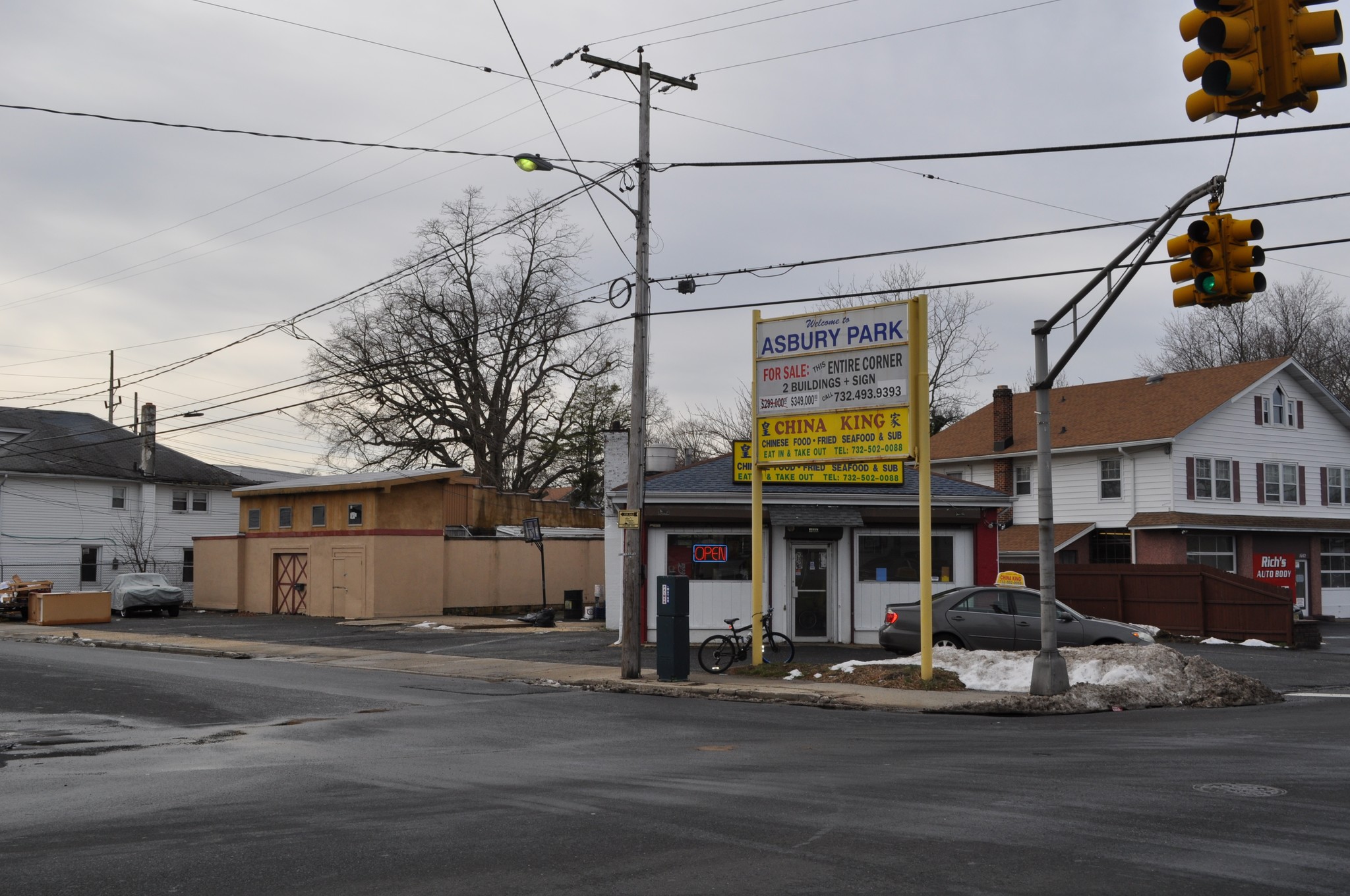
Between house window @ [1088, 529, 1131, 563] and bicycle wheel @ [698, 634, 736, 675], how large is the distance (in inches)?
873

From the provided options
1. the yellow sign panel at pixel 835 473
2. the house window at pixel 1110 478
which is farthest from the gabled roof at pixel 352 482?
the house window at pixel 1110 478

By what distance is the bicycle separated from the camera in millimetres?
20109

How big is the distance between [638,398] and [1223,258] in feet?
33.0

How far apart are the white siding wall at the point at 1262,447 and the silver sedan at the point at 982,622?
59.9 ft

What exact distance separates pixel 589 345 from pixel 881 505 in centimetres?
2863

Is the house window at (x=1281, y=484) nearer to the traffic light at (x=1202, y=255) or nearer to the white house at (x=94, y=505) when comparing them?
the traffic light at (x=1202, y=255)

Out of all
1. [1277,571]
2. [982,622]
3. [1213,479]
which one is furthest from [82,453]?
[1277,571]

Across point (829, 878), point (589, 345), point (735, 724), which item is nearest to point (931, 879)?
point (829, 878)

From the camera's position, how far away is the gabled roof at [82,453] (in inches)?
1970

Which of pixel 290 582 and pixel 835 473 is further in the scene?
pixel 290 582

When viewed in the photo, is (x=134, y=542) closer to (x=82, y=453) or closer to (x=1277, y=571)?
(x=82, y=453)

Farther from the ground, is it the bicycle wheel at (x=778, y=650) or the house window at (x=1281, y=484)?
the house window at (x=1281, y=484)

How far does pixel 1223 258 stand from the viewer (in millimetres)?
10766

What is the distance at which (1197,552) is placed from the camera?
37.0 metres
